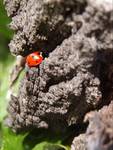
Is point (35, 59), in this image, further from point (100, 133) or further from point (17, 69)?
point (17, 69)

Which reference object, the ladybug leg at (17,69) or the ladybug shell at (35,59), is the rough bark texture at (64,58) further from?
the ladybug leg at (17,69)

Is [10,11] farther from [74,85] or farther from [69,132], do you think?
[69,132]

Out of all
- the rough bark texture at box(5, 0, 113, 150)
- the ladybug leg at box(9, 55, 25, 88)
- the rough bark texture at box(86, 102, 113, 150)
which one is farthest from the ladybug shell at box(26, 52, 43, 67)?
the ladybug leg at box(9, 55, 25, 88)

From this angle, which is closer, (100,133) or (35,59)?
(100,133)

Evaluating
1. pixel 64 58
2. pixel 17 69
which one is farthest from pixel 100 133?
pixel 17 69

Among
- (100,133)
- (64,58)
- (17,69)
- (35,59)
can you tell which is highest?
(17,69)

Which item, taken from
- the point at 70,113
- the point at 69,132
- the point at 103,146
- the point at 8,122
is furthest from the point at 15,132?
the point at 103,146

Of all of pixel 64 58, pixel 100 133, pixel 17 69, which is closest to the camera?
pixel 100 133
